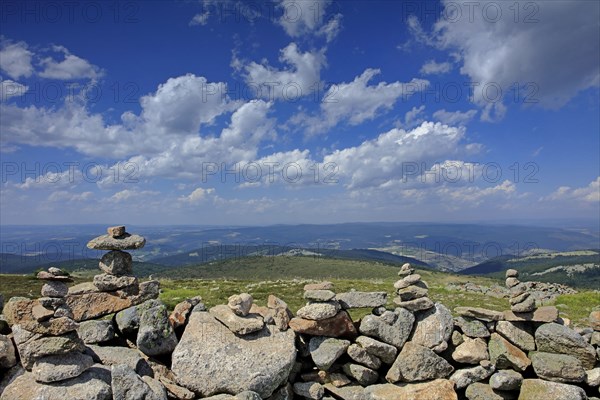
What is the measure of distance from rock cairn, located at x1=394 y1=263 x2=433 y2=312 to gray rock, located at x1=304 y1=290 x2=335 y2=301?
2.81 metres

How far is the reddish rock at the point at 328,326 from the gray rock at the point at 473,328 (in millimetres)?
3979

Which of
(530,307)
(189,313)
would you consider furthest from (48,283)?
(530,307)

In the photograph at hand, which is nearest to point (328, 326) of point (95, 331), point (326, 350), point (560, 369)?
point (326, 350)

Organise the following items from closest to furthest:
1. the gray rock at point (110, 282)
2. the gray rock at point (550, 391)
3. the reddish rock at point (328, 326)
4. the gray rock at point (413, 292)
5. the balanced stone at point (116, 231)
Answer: the gray rock at point (550, 391), the reddish rock at point (328, 326), the gray rock at point (110, 282), the gray rock at point (413, 292), the balanced stone at point (116, 231)

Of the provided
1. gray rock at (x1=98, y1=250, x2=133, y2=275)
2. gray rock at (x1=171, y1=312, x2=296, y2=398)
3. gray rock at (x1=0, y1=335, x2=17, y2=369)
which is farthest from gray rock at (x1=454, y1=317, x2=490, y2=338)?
gray rock at (x1=0, y1=335, x2=17, y2=369)

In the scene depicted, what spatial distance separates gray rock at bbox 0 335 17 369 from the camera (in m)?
9.71

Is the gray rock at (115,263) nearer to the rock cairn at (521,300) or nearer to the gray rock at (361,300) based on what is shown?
the gray rock at (361,300)

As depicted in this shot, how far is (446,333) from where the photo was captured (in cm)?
1279

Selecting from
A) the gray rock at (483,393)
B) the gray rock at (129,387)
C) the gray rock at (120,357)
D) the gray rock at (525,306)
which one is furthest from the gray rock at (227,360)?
the gray rock at (525,306)

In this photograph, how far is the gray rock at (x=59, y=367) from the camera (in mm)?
9328

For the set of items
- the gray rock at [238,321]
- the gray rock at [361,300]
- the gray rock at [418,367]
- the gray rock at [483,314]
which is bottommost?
the gray rock at [418,367]

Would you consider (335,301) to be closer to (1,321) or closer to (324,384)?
(324,384)

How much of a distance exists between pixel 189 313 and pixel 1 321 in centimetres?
550

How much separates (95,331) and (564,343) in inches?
608
